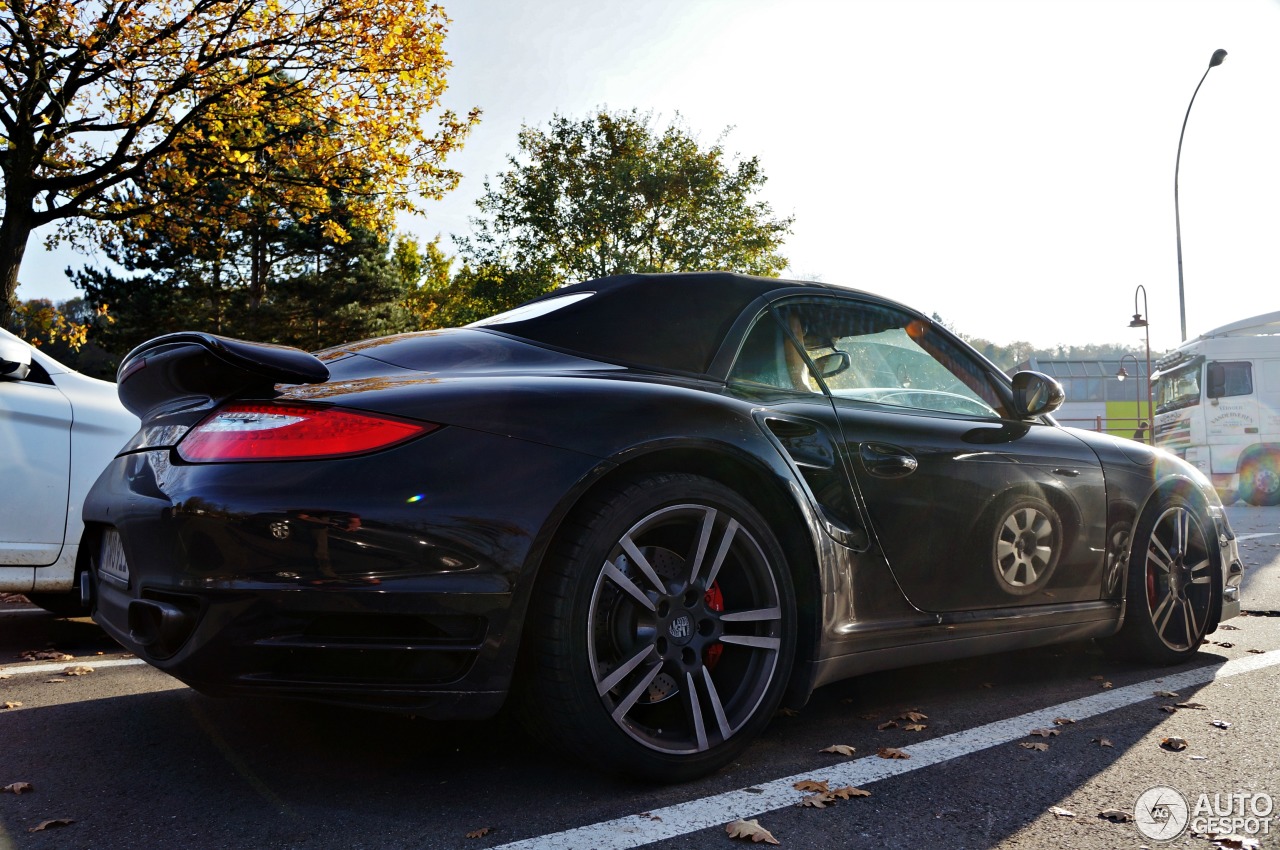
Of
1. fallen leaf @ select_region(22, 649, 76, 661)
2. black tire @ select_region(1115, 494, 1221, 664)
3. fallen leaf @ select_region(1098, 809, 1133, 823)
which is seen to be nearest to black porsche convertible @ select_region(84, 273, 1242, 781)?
black tire @ select_region(1115, 494, 1221, 664)

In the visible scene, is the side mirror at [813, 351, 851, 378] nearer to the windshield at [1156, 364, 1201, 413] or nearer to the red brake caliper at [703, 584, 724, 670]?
the red brake caliper at [703, 584, 724, 670]

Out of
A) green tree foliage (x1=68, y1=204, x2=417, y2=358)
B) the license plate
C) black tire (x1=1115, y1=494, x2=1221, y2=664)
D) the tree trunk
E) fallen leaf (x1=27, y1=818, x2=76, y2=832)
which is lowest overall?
fallen leaf (x1=27, y1=818, x2=76, y2=832)

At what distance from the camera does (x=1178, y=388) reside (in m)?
18.2

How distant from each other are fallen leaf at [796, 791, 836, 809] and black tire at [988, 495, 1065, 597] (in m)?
1.17

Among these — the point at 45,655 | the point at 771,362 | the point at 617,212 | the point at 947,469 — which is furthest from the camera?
the point at 617,212

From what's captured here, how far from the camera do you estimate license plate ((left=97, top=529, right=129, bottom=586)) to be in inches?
101

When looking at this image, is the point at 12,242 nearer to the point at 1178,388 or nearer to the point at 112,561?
the point at 112,561

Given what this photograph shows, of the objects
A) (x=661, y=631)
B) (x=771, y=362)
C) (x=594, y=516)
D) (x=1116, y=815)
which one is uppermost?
(x=771, y=362)

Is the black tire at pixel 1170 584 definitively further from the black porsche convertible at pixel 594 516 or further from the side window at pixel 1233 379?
the side window at pixel 1233 379

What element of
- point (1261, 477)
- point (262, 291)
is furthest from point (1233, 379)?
point (262, 291)

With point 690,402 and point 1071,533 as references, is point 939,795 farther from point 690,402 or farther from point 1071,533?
point 1071,533

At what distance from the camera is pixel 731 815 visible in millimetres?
2305

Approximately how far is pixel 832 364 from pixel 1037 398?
99 cm

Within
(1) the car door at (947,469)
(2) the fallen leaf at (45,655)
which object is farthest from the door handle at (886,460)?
(2) the fallen leaf at (45,655)
